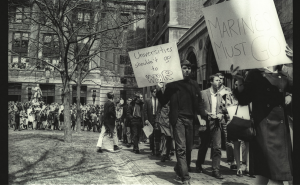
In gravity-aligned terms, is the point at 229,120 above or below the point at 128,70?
below

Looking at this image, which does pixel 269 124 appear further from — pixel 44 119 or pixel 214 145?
pixel 44 119

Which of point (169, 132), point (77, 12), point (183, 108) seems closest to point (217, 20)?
point (183, 108)

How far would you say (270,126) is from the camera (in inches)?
134

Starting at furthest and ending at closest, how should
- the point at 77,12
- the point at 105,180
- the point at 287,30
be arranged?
the point at 77,12, the point at 287,30, the point at 105,180

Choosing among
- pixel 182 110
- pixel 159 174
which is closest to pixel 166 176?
pixel 159 174

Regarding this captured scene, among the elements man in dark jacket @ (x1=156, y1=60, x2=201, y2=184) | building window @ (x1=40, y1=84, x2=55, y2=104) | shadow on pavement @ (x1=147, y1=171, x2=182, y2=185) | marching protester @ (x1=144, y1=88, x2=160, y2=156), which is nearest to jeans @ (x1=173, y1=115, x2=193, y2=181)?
man in dark jacket @ (x1=156, y1=60, x2=201, y2=184)

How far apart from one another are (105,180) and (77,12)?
32.1 ft

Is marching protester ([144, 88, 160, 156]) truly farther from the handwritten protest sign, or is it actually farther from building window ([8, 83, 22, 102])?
building window ([8, 83, 22, 102])

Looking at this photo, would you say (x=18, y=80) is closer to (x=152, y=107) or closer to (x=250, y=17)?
(x=152, y=107)

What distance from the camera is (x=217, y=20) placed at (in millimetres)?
4004

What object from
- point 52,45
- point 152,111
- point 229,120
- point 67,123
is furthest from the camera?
point 52,45

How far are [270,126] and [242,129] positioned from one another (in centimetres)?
37

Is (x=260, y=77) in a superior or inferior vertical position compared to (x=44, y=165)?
superior

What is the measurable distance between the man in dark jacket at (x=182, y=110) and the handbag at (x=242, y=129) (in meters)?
1.55
